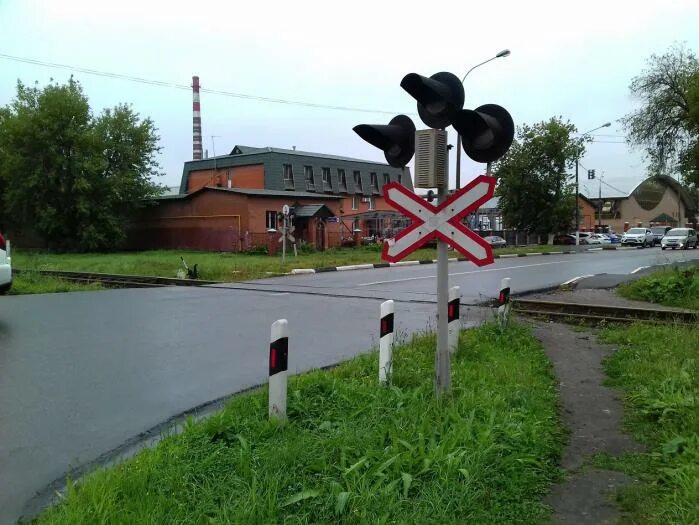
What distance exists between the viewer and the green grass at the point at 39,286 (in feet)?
Answer: 48.5

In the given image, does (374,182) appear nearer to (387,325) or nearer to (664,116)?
(664,116)

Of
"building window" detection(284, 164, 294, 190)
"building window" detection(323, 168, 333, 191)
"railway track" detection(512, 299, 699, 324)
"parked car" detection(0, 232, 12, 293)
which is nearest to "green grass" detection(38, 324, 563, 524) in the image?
"railway track" detection(512, 299, 699, 324)

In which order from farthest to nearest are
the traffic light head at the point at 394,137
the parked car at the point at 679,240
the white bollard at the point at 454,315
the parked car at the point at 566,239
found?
the parked car at the point at 566,239
the parked car at the point at 679,240
the white bollard at the point at 454,315
the traffic light head at the point at 394,137

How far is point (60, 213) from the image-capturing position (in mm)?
41719

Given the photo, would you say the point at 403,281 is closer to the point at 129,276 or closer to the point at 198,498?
the point at 129,276

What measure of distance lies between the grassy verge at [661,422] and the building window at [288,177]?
40969mm

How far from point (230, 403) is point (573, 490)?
2636 millimetres

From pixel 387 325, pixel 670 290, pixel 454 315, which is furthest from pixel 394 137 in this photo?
pixel 670 290

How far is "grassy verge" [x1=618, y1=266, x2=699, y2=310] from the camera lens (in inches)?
443

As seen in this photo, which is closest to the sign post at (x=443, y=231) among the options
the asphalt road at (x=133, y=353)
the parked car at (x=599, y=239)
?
the asphalt road at (x=133, y=353)

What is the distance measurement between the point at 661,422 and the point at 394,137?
2976 millimetres

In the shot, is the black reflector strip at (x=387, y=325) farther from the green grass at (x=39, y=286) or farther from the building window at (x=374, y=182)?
the building window at (x=374, y=182)

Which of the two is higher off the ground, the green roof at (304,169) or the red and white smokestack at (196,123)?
the red and white smokestack at (196,123)

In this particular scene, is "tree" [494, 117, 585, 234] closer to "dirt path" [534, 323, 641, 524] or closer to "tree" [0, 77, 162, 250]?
"tree" [0, 77, 162, 250]
